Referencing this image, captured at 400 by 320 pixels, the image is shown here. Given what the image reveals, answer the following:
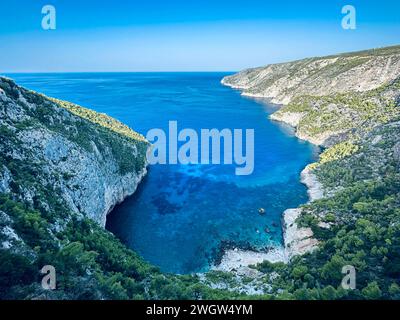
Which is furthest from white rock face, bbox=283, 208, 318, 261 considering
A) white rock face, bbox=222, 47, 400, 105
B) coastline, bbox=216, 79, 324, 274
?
white rock face, bbox=222, 47, 400, 105

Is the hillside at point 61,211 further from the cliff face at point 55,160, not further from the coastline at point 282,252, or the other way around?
the coastline at point 282,252

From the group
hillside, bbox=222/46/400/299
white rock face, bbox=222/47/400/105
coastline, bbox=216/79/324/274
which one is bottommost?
coastline, bbox=216/79/324/274

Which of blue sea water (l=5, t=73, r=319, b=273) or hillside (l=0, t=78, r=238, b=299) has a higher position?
hillside (l=0, t=78, r=238, b=299)

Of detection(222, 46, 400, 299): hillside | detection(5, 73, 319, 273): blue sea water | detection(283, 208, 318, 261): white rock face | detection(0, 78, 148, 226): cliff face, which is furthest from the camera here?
detection(5, 73, 319, 273): blue sea water

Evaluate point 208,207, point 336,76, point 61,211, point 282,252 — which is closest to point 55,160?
point 61,211

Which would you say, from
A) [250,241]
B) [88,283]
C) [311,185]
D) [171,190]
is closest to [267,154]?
[311,185]

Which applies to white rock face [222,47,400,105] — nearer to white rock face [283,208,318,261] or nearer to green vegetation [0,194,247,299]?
white rock face [283,208,318,261]

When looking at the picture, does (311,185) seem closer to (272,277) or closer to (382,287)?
(272,277)

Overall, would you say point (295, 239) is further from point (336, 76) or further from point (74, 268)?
point (336, 76)
